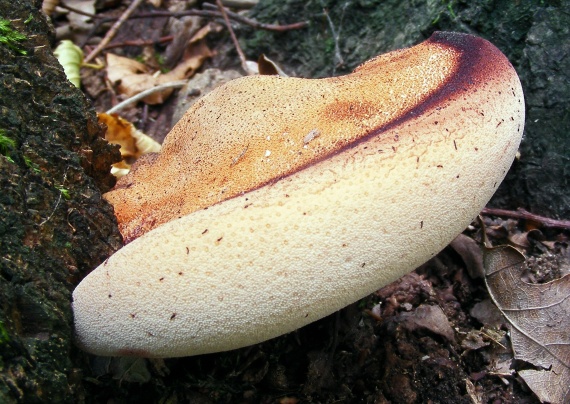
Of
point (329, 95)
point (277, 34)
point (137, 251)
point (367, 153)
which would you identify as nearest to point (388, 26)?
point (277, 34)

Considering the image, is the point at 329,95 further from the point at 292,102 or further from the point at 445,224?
the point at 445,224

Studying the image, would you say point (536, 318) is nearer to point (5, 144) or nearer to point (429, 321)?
point (429, 321)

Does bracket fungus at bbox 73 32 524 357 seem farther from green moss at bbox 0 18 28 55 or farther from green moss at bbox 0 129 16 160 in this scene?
green moss at bbox 0 18 28 55

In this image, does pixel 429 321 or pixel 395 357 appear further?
pixel 429 321

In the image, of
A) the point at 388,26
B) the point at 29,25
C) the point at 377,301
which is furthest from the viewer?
the point at 388,26

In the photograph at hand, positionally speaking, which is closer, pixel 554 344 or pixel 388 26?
pixel 554 344

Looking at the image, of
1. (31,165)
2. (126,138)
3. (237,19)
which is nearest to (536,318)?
(31,165)

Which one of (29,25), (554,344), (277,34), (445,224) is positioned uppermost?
(29,25)
